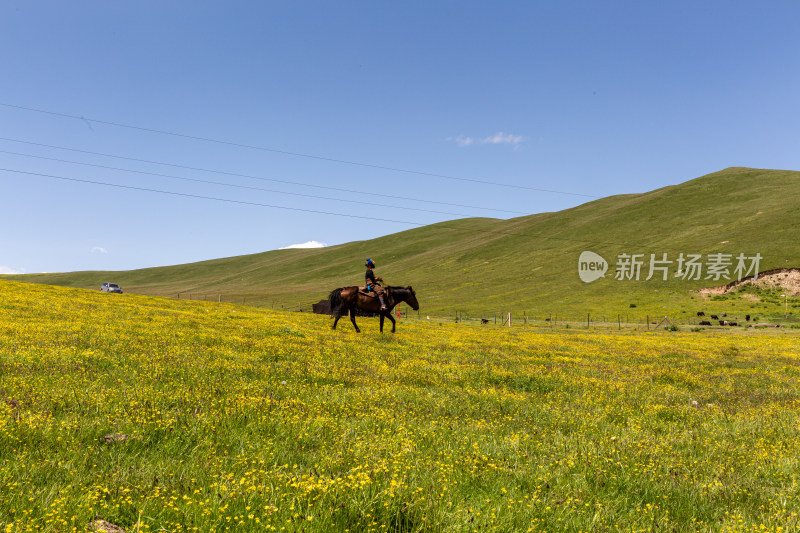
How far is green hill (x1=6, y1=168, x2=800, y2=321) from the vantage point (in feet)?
306

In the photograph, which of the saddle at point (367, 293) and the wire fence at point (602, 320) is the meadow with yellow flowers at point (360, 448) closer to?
the saddle at point (367, 293)

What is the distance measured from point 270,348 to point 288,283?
180541 millimetres

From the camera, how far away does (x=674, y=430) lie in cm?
870

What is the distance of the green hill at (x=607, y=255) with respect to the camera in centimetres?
9331

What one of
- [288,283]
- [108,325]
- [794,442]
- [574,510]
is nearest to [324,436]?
[574,510]

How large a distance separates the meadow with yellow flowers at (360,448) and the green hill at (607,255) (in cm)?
7444
